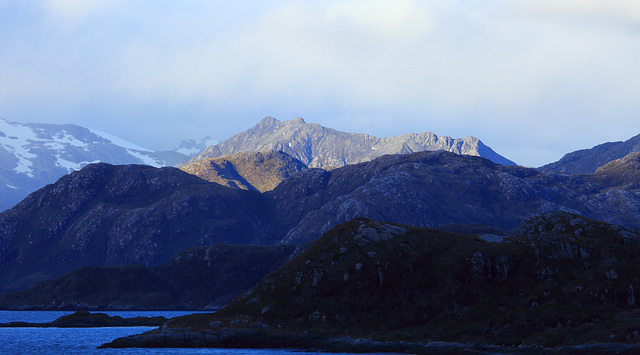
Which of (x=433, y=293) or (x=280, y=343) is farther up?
(x=433, y=293)

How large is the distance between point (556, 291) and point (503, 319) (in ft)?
52.4

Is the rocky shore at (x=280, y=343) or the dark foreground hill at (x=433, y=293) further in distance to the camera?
the dark foreground hill at (x=433, y=293)

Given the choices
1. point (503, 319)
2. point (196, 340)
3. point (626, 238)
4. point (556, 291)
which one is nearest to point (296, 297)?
point (196, 340)

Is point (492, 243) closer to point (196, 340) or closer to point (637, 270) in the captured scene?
point (637, 270)

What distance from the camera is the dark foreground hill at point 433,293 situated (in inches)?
5797

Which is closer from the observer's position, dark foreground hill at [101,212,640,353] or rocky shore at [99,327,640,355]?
rocky shore at [99,327,640,355]

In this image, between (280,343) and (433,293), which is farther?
(433,293)

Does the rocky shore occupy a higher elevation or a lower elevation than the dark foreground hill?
lower

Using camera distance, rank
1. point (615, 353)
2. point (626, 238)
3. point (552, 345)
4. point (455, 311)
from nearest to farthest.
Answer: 1. point (615, 353)
2. point (552, 345)
3. point (455, 311)
4. point (626, 238)

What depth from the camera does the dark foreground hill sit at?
5797 inches

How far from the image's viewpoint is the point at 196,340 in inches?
6058

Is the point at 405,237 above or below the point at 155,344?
above

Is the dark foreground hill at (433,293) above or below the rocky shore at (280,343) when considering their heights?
above

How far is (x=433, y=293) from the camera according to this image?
552 feet
